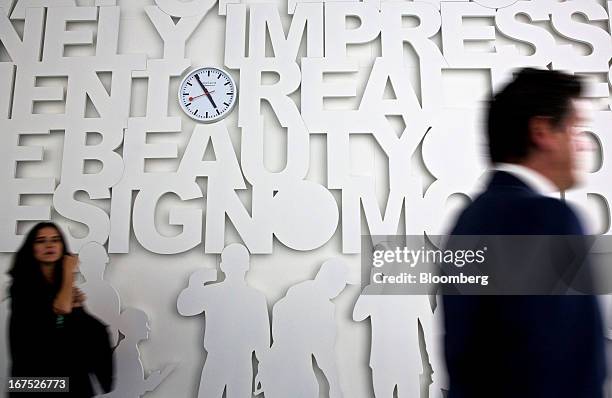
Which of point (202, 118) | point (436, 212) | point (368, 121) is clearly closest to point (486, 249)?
point (436, 212)

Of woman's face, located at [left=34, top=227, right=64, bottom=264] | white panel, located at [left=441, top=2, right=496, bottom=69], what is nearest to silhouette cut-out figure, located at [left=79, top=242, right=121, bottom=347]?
woman's face, located at [left=34, top=227, right=64, bottom=264]

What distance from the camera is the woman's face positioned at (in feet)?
9.64

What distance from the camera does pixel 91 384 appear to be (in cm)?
279

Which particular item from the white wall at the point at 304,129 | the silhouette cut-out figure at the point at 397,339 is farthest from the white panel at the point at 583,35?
the silhouette cut-out figure at the point at 397,339

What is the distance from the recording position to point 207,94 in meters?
3.13

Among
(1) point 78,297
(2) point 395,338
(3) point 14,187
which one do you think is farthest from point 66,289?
(2) point 395,338

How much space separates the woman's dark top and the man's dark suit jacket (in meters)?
1.94

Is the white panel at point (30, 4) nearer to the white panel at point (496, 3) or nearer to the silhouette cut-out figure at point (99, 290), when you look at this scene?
the silhouette cut-out figure at point (99, 290)

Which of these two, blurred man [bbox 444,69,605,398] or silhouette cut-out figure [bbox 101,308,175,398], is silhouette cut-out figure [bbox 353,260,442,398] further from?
blurred man [bbox 444,69,605,398]

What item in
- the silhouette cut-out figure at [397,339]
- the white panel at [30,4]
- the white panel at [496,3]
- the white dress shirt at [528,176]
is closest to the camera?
the white dress shirt at [528,176]

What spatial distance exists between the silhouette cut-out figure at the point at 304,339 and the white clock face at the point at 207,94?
0.96m

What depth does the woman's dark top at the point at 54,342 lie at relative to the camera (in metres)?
2.78

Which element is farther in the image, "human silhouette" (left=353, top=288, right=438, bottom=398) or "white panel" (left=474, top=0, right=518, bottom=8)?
"white panel" (left=474, top=0, right=518, bottom=8)

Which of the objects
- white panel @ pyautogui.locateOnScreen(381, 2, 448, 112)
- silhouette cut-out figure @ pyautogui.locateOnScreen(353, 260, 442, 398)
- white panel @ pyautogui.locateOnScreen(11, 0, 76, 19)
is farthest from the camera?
white panel @ pyautogui.locateOnScreen(11, 0, 76, 19)
